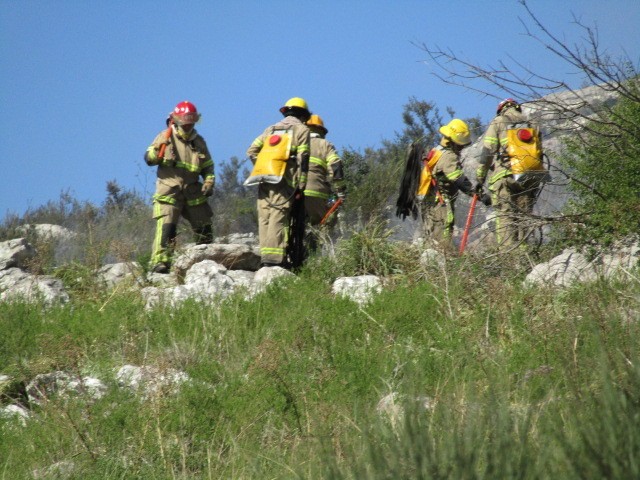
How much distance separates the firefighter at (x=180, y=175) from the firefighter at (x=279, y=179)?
100 centimetres

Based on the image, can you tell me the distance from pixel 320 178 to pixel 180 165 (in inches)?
63.7

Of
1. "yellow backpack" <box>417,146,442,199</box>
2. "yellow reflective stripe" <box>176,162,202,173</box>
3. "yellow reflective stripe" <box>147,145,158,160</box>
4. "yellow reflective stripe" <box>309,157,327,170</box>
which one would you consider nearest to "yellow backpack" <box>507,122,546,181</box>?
"yellow backpack" <box>417,146,442,199</box>

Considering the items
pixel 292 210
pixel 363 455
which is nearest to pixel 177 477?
pixel 363 455

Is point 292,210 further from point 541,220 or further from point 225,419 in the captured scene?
point 225,419

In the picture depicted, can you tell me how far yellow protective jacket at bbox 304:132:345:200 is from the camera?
1316 centimetres

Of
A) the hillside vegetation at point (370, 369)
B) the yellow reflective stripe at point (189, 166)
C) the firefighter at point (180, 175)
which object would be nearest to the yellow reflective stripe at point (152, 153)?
the firefighter at point (180, 175)

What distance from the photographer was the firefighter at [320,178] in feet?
43.1

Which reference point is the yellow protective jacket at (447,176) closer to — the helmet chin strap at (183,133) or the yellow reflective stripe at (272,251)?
the yellow reflective stripe at (272,251)

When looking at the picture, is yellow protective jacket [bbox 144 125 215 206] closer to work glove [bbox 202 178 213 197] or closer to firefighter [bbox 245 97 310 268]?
work glove [bbox 202 178 213 197]

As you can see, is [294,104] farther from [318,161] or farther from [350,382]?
[350,382]

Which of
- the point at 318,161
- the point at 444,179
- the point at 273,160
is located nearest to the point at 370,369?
the point at 273,160

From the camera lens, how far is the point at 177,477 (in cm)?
534

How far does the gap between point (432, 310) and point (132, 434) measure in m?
3.05

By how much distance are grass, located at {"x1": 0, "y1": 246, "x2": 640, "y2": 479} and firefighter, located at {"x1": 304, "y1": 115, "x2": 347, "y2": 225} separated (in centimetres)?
370
